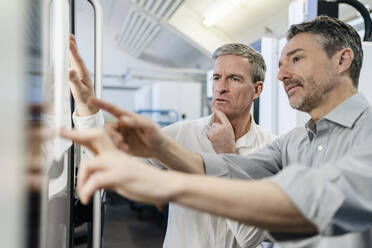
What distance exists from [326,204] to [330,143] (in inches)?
16.4

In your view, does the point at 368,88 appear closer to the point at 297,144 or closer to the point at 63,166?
the point at 297,144

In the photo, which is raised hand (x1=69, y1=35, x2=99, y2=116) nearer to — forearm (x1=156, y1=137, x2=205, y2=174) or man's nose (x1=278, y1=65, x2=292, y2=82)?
forearm (x1=156, y1=137, x2=205, y2=174)

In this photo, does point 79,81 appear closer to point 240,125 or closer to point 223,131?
point 223,131

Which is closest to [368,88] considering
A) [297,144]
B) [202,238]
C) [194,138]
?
[297,144]

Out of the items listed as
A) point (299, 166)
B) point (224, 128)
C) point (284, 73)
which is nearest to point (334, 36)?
point (284, 73)

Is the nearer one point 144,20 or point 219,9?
point 219,9

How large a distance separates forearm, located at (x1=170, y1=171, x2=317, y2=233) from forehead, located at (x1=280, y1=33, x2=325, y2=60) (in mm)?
625

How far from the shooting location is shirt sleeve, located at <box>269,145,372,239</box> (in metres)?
0.55

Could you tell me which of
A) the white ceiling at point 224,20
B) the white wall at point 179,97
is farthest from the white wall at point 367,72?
the white wall at point 179,97

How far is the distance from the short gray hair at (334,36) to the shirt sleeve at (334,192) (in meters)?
0.43

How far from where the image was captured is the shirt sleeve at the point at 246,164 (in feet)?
3.06

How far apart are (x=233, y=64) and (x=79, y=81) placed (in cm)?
64

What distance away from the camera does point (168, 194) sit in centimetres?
50

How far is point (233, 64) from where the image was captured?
131 cm
